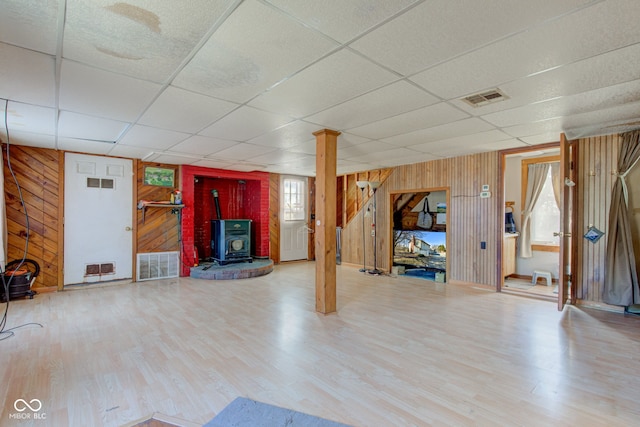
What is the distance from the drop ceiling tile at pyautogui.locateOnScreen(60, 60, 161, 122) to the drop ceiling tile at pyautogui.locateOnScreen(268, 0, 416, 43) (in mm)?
1597

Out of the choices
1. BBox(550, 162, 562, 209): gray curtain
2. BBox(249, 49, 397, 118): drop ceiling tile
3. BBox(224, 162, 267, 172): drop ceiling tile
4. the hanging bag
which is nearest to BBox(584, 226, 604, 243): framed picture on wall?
BBox(550, 162, 562, 209): gray curtain

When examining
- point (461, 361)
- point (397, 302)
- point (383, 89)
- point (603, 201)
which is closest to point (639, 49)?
point (383, 89)

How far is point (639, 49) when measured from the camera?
201 centimetres

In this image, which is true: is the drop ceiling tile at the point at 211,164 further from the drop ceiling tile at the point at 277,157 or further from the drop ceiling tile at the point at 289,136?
the drop ceiling tile at the point at 289,136

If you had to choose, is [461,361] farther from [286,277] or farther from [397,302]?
[286,277]

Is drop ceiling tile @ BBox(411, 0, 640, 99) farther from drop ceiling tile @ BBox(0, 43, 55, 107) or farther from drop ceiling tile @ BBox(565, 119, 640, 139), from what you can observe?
drop ceiling tile @ BBox(0, 43, 55, 107)

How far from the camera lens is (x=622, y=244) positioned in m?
3.98

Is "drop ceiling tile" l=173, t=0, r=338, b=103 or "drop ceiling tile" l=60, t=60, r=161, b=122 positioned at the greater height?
"drop ceiling tile" l=173, t=0, r=338, b=103

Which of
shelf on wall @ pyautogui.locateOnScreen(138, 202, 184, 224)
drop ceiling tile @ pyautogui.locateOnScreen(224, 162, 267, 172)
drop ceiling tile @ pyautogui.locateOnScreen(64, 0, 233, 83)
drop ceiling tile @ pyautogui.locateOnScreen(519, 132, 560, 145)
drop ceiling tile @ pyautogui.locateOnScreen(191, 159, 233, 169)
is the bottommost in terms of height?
shelf on wall @ pyautogui.locateOnScreen(138, 202, 184, 224)

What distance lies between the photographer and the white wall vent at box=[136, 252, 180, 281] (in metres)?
5.99

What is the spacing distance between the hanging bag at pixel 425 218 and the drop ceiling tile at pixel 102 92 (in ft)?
21.3

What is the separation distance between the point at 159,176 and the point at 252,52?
16.8 feet

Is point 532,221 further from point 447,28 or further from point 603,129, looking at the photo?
point 447,28

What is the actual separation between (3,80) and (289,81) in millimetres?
2400
